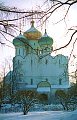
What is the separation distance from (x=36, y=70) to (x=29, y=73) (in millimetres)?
1246

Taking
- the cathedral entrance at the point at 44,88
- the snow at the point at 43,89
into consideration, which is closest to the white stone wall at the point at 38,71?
the cathedral entrance at the point at 44,88

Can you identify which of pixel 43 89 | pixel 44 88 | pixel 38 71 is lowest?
pixel 43 89

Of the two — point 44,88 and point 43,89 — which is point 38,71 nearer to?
point 44,88

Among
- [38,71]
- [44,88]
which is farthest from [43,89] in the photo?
[38,71]

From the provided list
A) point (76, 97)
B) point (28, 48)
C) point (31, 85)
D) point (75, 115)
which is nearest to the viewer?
point (28, 48)

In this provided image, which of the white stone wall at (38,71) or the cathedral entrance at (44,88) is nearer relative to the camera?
the cathedral entrance at (44,88)

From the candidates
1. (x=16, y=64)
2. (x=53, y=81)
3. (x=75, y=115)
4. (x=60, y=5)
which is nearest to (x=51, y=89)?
(x=53, y=81)

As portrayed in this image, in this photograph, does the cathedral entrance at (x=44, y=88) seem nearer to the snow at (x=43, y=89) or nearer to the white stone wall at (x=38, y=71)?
the snow at (x=43, y=89)

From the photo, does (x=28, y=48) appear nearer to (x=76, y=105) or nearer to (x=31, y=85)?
(x=76, y=105)

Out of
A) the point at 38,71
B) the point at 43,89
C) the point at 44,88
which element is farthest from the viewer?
the point at 38,71

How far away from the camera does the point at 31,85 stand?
180 ft

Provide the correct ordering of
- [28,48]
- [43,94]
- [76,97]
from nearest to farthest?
[28,48]
[76,97]
[43,94]

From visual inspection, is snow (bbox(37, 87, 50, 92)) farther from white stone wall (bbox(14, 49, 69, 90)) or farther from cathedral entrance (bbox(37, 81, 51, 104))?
white stone wall (bbox(14, 49, 69, 90))

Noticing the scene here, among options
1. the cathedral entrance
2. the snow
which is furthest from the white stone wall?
the snow
